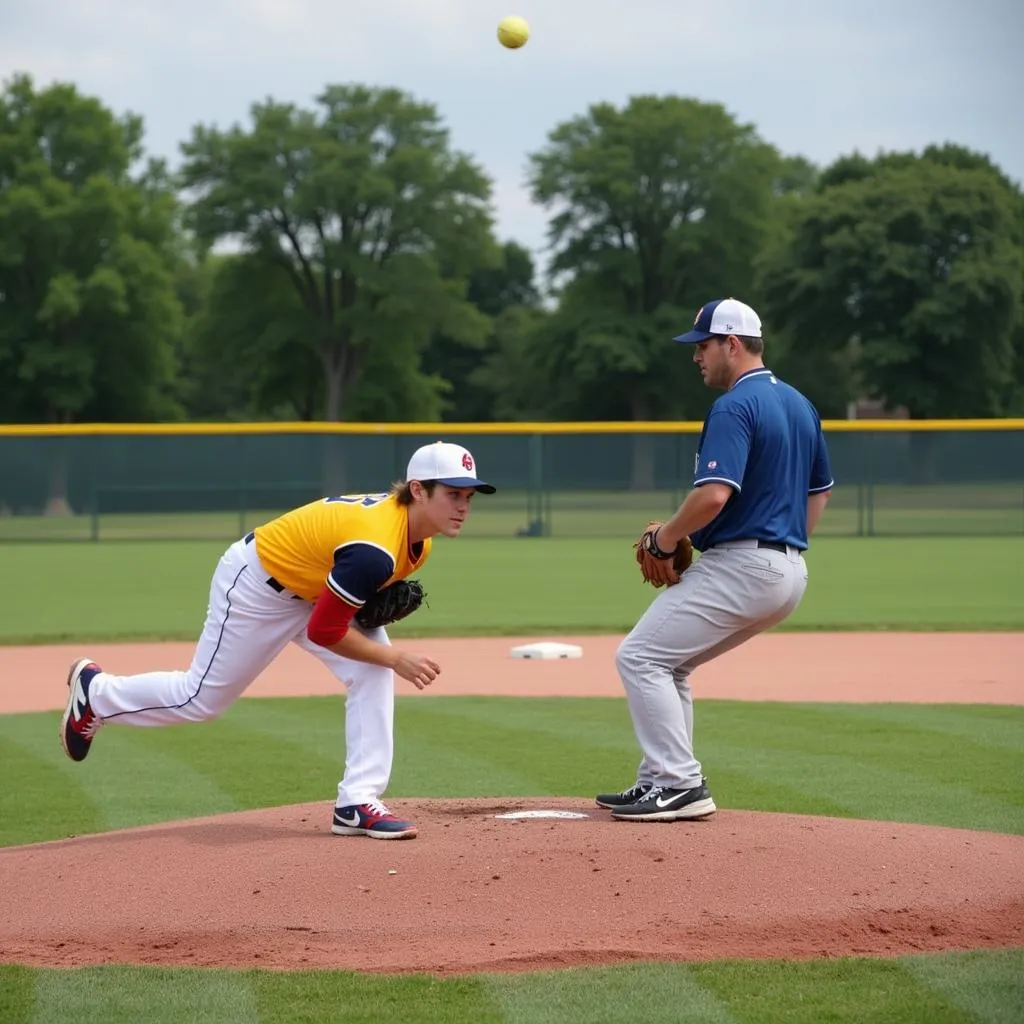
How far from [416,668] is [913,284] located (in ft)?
160

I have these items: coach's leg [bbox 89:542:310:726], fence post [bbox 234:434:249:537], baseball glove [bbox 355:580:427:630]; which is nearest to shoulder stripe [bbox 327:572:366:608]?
baseball glove [bbox 355:580:427:630]

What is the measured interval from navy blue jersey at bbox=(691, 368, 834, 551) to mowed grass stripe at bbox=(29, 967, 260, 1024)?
2.23 meters

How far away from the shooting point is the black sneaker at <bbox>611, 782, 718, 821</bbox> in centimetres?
556

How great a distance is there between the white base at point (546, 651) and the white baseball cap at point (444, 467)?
7.44 m

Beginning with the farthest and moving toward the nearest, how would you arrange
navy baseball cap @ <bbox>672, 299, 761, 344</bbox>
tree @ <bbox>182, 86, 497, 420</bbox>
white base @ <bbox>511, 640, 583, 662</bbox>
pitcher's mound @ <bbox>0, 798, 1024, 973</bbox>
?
tree @ <bbox>182, 86, 497, 420</bbox> → white base @ <bbox>511, 640, 583, 662</bbox> → navy baseball cap @ <bbox>672, 299, 761, 344</bbox> → pitcher's mound @ <bbox>0, 798, 1024, 973</bbox>

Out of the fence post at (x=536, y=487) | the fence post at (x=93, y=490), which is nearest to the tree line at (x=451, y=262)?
the fence post at (x=93, y=490)

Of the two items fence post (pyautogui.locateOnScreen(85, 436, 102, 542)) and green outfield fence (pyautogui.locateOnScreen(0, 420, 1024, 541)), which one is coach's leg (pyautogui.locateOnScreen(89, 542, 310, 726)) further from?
fence post (pyautogui.locateOnScreen(85, 436, 102, 542))

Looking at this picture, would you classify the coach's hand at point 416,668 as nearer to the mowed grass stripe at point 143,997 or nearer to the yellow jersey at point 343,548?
the yellow jersey at point 343,548

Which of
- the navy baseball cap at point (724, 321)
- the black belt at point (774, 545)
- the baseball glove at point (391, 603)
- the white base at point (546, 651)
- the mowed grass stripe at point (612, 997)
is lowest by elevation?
the white base at point (546, 651)

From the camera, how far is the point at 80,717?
5.93 metres

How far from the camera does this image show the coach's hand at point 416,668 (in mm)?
5227

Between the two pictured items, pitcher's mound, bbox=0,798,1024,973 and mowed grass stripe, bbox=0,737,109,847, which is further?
mowed grass stripe, bbox=0,737,109,847

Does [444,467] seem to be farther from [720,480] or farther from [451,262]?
[451,262]

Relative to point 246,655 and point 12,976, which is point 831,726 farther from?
point 12,976
